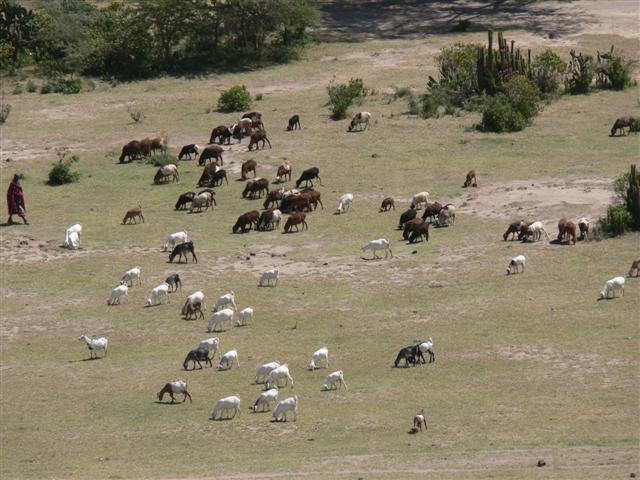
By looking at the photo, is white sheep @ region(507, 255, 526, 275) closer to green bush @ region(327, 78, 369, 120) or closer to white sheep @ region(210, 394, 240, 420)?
white sheep @ region(210, 394, 240, 420)

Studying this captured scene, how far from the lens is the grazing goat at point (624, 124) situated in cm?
4841

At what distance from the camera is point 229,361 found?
30766 mm

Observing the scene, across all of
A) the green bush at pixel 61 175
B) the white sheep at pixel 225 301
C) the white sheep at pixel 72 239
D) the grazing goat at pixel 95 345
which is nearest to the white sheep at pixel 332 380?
the grazing goat at pixel 95 345

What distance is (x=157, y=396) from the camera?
29422mm

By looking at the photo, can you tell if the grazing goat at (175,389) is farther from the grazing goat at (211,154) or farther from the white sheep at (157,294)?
the grazing goat at (211,154)

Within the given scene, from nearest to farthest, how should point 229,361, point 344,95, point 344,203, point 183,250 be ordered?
point 229,361, point 183,250, point 344,203, point 344,95

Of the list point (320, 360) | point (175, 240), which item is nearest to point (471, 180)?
point (175, 240)

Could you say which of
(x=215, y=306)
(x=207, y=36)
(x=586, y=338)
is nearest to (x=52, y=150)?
(x=207, y=36)

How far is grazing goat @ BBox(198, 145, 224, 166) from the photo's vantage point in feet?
155

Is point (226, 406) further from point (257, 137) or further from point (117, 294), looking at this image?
point (257, 137)

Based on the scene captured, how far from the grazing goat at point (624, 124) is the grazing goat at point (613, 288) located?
15773mm

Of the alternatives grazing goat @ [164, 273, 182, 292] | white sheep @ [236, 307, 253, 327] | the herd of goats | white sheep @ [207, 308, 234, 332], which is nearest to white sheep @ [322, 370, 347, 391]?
the herd of goats

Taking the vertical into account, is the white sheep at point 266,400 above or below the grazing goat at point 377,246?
below

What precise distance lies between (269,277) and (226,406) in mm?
8903
